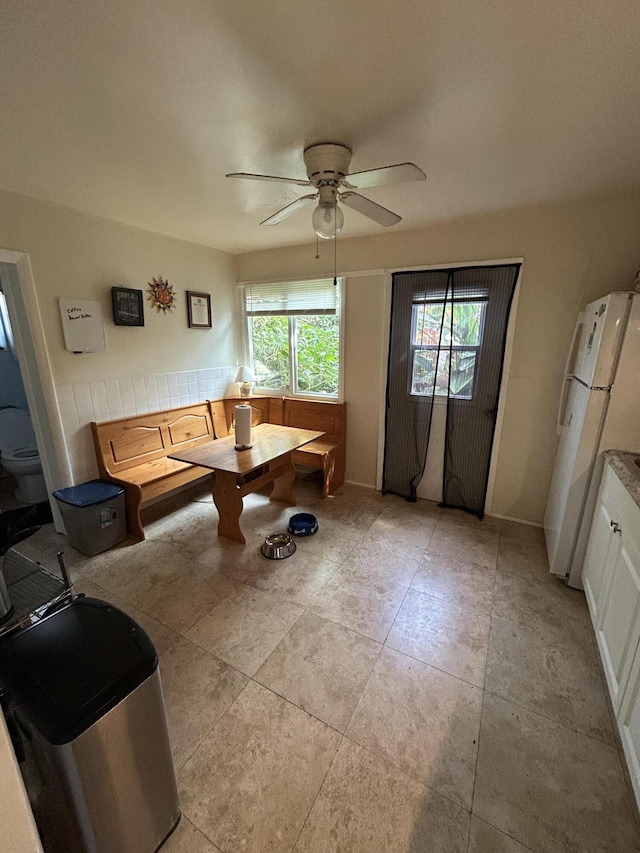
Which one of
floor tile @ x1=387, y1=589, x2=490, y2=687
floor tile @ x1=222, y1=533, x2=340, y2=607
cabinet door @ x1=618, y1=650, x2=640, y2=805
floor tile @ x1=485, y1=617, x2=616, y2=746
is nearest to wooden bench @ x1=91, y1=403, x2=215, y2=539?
floor tile @ x1=222, y1=533, x2=340, y2=607

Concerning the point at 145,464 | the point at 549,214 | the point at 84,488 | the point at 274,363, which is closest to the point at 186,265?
the point at 274,363

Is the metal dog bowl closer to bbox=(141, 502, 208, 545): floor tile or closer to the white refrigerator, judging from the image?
bbox=(141, 502, 208, 545): floor tile

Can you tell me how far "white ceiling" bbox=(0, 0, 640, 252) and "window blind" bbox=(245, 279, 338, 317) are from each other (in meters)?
1.34

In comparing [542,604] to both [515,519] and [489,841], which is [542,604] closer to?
[515,519]

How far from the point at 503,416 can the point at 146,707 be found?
2819mm

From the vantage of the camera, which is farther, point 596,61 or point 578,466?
point 578,466

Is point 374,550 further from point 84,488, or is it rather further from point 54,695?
point 84,488

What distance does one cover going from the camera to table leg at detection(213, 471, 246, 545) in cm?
261

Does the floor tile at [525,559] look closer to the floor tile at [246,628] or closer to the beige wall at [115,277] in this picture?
the floor tile at [246,628]

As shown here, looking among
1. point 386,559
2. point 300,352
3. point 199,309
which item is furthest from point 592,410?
point 199,309

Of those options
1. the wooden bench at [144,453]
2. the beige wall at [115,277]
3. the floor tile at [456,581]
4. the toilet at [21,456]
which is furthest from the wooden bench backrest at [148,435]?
the floor tile at [456,581]

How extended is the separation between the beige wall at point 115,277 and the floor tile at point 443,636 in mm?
2798

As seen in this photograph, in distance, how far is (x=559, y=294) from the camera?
8.11 feet

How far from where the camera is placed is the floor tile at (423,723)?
128 centimetres
